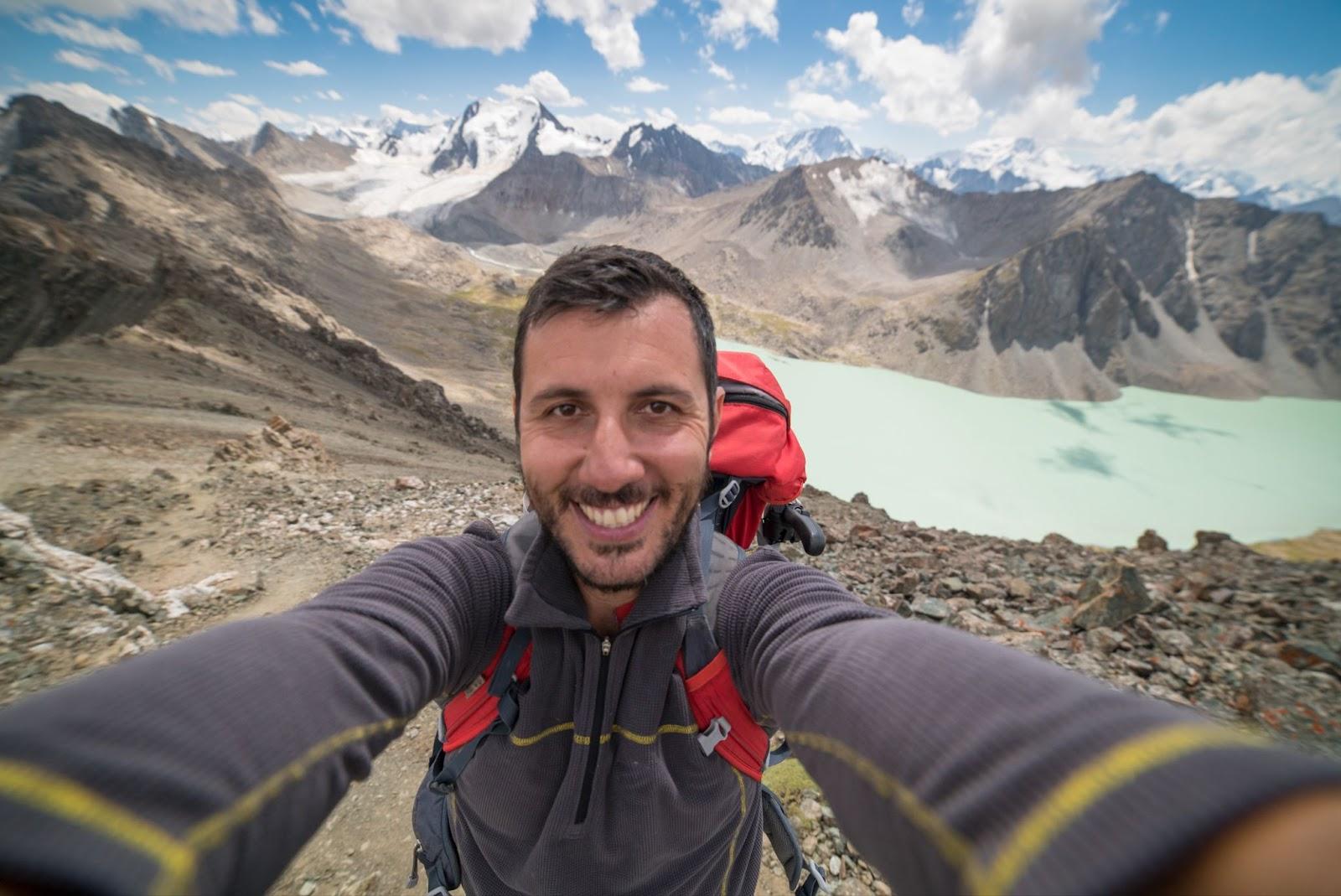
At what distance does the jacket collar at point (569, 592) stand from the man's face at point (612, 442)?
4 cm

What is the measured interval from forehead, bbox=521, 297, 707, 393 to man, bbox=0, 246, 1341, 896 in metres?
0.01

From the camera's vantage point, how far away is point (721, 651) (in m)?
1.88

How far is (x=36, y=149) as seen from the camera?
39.0 metres

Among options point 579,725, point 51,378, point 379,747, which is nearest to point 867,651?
point 579,725

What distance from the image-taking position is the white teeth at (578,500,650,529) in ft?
6.20

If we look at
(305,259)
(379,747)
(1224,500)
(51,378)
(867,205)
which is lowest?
(1224,500)

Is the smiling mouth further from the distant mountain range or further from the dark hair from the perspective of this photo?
the distant mountain range

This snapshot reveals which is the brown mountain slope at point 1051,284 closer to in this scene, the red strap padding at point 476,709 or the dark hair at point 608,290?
the dark hair at point 608,290

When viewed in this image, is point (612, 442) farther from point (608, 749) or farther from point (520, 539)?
point (608, 749)

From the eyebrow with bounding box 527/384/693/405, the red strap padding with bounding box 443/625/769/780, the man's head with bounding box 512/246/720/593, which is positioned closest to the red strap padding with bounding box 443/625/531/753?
the red strap padding with bounding box 443/625/769/780

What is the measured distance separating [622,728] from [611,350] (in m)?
1.33

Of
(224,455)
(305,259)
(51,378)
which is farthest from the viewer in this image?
(305,259)

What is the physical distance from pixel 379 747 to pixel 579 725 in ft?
1.96

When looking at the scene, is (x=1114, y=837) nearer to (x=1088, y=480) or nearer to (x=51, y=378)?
(x=51, y=378)
